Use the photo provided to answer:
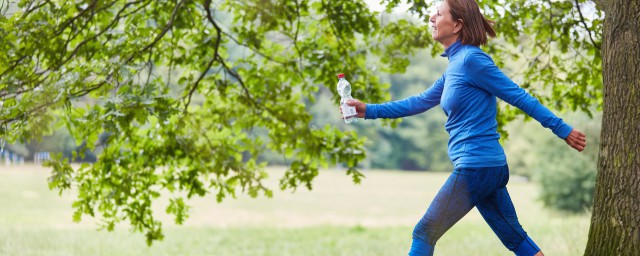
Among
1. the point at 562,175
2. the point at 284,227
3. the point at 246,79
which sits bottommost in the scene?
the point at 284,227

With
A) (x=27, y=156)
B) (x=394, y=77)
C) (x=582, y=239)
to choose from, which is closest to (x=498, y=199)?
(x=582, y=239)

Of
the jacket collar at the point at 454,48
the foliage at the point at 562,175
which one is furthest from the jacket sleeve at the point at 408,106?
the foliage at the point at 562,175

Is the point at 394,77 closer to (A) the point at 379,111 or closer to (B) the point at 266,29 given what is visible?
(B) the point at 266,29

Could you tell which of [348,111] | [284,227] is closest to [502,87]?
[348,111]

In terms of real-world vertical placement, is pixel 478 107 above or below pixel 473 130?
above

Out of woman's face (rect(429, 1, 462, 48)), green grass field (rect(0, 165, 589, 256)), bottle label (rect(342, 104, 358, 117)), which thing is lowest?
green grass field (rect(0, 165, 589, 256))

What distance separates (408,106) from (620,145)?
4.29 ft

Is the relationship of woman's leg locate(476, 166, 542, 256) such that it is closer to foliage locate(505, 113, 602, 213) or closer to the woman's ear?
the woman's ear

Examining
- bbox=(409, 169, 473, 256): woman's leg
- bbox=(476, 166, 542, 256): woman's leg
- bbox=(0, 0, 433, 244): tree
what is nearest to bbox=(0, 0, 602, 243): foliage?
bbox=(0, 0, 433, 244): tree

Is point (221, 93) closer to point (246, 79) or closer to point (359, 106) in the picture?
point (246, 79)

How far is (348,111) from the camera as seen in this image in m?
3.92

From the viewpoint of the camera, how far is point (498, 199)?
3828 millimetres

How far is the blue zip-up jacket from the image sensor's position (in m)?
3.62

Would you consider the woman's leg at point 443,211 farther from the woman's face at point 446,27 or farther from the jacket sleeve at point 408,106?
the woman's face at point 446,27
